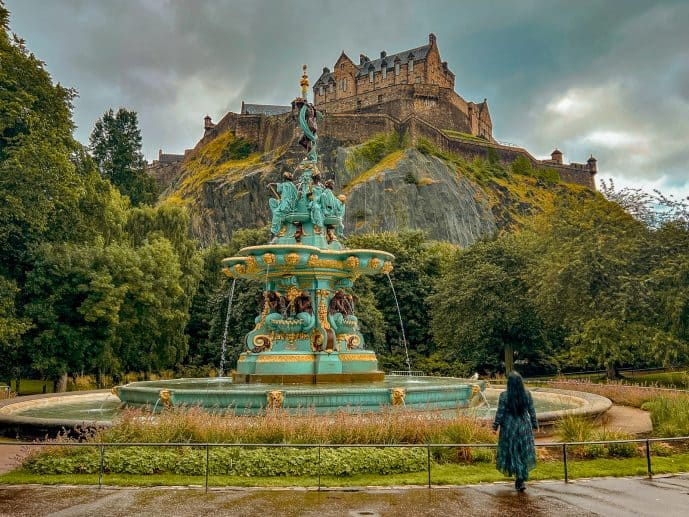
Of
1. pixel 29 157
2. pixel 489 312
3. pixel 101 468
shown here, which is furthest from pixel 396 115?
pixel 101 468

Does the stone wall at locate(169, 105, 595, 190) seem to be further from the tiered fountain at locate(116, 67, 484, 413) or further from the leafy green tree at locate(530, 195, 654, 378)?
the tiered fountain at locate(116, 67, 484, 413)

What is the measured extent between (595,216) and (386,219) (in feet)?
165

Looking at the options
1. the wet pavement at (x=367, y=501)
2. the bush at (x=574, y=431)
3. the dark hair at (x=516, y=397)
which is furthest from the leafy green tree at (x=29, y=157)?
the dark hair at (x=516, y=397)

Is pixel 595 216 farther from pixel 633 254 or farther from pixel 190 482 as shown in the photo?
pixel 190 482

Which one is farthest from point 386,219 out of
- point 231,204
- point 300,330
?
point 300,330

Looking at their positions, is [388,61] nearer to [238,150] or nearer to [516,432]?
[238,150]

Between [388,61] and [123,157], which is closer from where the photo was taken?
[123,157]

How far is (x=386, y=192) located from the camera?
85.1 meters

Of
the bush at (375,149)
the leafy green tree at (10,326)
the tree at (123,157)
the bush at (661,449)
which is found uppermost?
the bush at (375,149)

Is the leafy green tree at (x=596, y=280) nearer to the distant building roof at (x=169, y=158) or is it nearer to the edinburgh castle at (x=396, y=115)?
the edinburgh castle at (x=396, y=115)

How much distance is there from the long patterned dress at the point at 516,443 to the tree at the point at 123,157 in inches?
2132

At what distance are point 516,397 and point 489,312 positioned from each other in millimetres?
29683

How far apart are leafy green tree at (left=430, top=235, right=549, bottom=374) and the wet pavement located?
28.8m

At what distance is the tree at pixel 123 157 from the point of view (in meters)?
59.3
